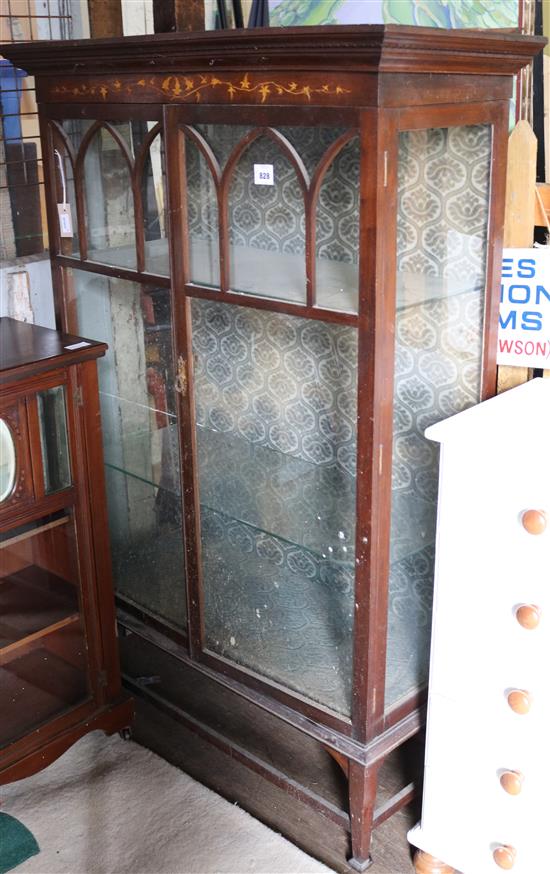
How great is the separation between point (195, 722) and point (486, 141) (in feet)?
4.47

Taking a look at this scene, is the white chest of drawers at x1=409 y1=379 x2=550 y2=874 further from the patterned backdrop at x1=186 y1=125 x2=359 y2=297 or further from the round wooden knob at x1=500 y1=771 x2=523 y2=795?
the patterned backdrop at x1=186 y1=125 x2=359 y2=297

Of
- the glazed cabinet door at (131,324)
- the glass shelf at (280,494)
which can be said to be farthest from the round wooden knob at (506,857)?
the glazed cabinet door at (131,324)

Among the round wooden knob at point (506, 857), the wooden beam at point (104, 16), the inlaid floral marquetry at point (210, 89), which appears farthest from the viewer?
the wooden beam at point (104, 16)

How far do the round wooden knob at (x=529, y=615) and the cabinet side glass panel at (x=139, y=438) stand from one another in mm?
812

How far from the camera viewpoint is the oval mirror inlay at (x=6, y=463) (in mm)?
1835

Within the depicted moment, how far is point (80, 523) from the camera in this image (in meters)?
2.02

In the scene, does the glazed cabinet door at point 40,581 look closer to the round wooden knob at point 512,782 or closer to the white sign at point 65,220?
the white sign at point 65,220

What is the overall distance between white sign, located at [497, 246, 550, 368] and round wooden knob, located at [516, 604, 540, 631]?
481mm

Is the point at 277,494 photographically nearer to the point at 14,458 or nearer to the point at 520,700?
the point at 14,458

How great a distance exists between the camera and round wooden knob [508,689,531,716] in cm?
161

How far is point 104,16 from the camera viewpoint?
2262mm

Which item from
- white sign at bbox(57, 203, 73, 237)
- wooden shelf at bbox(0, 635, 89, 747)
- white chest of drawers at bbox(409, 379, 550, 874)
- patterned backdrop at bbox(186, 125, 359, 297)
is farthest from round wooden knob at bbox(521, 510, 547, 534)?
white sign at bbox(57, 203, 73, 237)

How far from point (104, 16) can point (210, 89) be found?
0.78 meters

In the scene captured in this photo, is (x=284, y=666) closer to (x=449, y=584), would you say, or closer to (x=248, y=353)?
(x=449, y=584)
